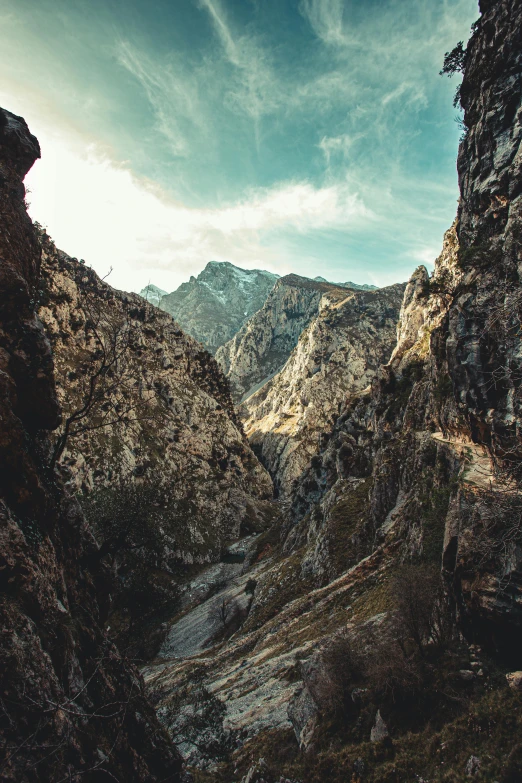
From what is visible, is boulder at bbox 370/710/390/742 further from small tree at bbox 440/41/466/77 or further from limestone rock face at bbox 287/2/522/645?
small tree at bbox 440/41/466/77

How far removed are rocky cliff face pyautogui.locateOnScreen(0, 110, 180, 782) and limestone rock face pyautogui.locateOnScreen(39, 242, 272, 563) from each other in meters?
59.5

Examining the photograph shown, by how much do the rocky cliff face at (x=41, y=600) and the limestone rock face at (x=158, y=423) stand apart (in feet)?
195

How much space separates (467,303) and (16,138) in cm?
3337

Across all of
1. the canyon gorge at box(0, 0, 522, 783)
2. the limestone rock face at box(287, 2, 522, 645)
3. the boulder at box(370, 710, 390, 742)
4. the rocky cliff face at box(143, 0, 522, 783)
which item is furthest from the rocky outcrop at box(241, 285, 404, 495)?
the boulder at box(370, 710, 390, 742)

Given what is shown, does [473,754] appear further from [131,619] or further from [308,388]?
[308,388]

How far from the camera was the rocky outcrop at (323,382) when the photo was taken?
152 metres

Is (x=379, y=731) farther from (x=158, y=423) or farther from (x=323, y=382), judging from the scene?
(x=323, y=382)

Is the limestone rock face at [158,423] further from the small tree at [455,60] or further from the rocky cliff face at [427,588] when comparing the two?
the small tree at [455,60]

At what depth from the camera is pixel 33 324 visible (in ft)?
43.3

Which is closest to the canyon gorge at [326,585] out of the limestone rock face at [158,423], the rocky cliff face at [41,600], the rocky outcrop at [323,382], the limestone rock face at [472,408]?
the rocky cliff face at [41,600]

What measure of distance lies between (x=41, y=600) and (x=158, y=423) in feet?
314

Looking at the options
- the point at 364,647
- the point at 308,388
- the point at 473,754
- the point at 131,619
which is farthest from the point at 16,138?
the point at 308,388

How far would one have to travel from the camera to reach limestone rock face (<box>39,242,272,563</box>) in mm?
83562

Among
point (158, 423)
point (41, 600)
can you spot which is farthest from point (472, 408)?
point (158, 423)
